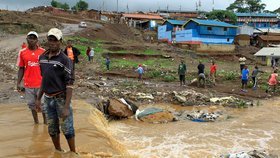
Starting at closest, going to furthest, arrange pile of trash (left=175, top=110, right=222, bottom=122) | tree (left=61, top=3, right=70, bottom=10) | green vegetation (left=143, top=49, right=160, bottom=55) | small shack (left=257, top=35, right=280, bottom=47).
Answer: pile of trash (left=175, top=110, right=222, bottom=122)
green vegetation (left=143, top=49, right=160, bottom=55)
small shack (left=257, top=35, right=280, bottom=47)
tree (left=61, top=3, right=70, bottom=10)

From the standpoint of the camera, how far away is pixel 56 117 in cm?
402

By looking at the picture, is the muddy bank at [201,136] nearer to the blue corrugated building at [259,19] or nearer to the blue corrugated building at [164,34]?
the blue corrugated building at [164,34]

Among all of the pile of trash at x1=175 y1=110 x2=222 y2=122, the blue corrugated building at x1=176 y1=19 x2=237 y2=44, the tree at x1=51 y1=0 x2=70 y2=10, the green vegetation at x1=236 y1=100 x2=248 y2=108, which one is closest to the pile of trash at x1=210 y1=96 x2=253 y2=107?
the green vegetation at x1=236 y1=100 x2=248 y2=108

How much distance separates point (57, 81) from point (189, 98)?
10.7 m

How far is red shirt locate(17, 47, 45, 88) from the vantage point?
5230 millimetres

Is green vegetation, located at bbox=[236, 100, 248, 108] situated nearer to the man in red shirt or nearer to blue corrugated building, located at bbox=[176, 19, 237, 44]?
the man in red shirt

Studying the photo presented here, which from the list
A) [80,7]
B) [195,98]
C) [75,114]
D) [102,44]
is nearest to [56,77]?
[75,114]

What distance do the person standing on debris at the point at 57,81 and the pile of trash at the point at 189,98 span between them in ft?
32.1

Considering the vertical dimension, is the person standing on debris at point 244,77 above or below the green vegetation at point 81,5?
below

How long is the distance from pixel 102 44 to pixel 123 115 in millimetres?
21568

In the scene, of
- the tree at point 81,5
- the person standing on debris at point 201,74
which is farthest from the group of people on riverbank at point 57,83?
the tree at point 81,5

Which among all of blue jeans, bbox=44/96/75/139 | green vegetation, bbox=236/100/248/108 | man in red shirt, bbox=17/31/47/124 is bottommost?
green vegetation, bbox=236/100/248/108

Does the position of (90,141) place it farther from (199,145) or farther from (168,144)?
(199,145)

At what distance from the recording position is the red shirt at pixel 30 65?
17.2ft
